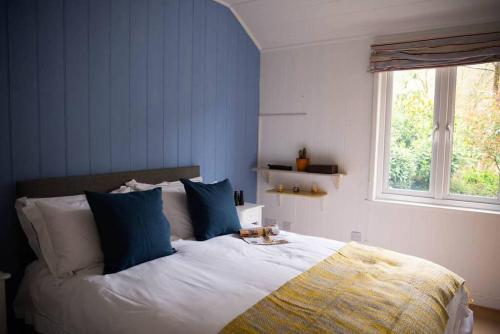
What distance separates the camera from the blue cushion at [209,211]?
2527mm

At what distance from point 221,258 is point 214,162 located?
1.54 meters

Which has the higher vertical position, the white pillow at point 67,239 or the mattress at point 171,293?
the white pillow at point 67,239

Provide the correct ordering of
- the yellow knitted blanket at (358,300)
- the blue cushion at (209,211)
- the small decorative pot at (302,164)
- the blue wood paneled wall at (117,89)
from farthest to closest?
1. the small decorative pot at (302,164)
2. the blue cushion at (209,211)
3. the blue wood paneled wall at (117,89)
4. the yellow knitted blanket at (358,300)

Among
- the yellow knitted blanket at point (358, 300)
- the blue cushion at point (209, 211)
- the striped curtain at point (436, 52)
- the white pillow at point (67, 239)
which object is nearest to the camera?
the yellow knitted blanket at point (358, 300)

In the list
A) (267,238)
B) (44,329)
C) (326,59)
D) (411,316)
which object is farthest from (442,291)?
(326,59)

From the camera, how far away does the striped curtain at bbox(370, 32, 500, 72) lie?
287 centimetres

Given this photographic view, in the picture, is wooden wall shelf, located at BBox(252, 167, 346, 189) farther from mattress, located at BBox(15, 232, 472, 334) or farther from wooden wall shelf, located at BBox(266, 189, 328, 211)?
mattress, located at BBox(15, 232, 472, 334)

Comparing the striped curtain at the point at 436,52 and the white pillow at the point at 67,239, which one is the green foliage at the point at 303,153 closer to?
the striped curtain at the point at 436,52

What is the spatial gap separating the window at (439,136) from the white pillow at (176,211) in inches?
71.9

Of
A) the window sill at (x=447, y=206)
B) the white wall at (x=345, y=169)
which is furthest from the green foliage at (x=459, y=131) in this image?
the white wall at (x=345, y=169)

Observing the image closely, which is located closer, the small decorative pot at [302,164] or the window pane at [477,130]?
the window pane at [477,130]

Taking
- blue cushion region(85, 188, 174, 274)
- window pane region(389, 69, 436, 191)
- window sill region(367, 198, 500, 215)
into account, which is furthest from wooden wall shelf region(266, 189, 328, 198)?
blue cushion region(85, 188, 174, 274)

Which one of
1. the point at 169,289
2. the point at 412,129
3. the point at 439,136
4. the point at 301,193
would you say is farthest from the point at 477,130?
the point at 169,289

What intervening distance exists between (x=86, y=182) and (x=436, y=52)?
2.86 metres
